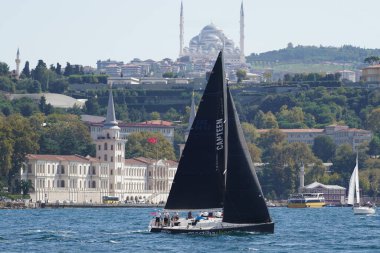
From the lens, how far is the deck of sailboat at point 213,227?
7194cm

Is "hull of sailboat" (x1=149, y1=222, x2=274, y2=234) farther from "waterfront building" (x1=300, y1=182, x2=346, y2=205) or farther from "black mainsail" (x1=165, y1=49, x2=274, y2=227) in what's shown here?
"waterfront building" (x1=300, y1=182, x2=346, y2=205)

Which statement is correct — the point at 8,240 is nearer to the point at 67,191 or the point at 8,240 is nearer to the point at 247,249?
the point at 247,249

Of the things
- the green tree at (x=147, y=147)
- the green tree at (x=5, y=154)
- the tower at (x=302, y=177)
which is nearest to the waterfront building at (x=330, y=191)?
the tower at (x=302, y=177)

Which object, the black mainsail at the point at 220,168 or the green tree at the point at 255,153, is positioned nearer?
the black mainsail at the point at 220,168

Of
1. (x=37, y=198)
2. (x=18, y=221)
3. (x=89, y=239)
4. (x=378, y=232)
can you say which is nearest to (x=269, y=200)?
(x=37, y=198)

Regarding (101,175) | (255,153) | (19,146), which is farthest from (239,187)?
(255,153)

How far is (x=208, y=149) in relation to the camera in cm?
7269

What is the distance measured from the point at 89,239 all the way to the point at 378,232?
16353mm

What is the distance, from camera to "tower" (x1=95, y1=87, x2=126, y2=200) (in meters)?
174

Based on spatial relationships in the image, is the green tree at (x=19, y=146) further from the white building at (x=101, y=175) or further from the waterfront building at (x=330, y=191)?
the waterfront building at (x=330, y=191)

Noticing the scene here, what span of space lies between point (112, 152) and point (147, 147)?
54.6ft

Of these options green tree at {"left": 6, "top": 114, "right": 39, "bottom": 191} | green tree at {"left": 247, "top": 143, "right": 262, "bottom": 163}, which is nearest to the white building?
green tree at {"left": 6, "top": 114, "right": 39, "bottom": 191}

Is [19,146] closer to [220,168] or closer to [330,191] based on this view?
[330,191]

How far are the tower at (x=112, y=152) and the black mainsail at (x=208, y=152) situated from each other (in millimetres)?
100706
